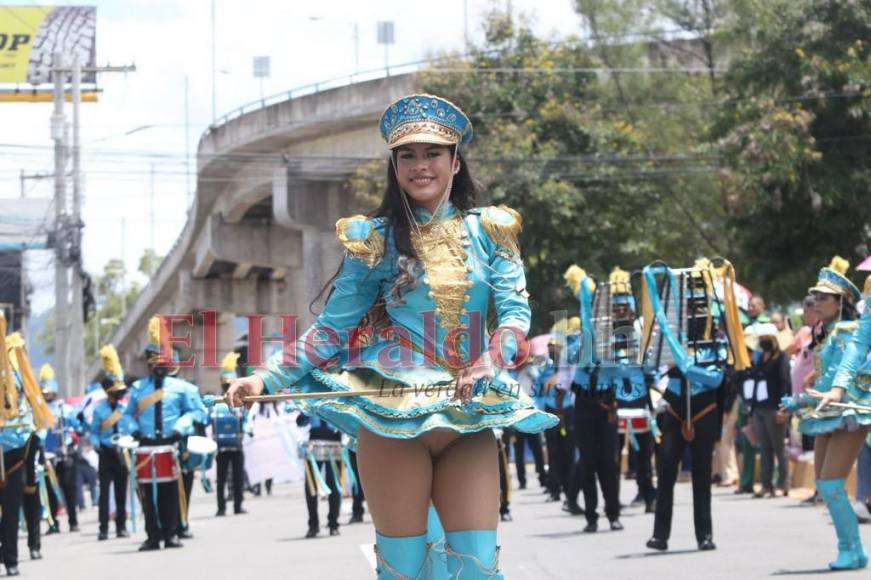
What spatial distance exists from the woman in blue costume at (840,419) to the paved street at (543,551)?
349 mm

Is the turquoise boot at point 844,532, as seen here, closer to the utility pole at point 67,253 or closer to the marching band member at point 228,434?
the marching band member at point 228,434

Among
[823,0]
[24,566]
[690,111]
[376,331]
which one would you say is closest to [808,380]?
[24,566]

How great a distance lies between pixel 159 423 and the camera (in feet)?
56.7

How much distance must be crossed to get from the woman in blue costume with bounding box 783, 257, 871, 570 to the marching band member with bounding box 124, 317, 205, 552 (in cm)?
733

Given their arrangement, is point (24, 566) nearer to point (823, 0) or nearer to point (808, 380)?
point (808, 380)

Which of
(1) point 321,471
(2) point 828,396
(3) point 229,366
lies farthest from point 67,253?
(2) point 828,396

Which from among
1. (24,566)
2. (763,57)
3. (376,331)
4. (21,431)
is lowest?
(24,566)

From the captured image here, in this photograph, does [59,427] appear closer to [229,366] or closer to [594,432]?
[229,366]

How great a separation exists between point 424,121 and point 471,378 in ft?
3.39

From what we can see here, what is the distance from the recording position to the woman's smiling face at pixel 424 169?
21.4 ft

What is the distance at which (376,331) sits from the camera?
657 centimetres

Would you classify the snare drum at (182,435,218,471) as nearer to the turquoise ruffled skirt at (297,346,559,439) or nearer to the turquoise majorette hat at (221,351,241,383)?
the turquoise majorette hat at (221,351,241,383)

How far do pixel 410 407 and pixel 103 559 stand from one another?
10531 millimetres

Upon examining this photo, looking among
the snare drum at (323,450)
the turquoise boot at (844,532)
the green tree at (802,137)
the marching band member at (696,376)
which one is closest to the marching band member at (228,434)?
the snare drum at (323,450)
